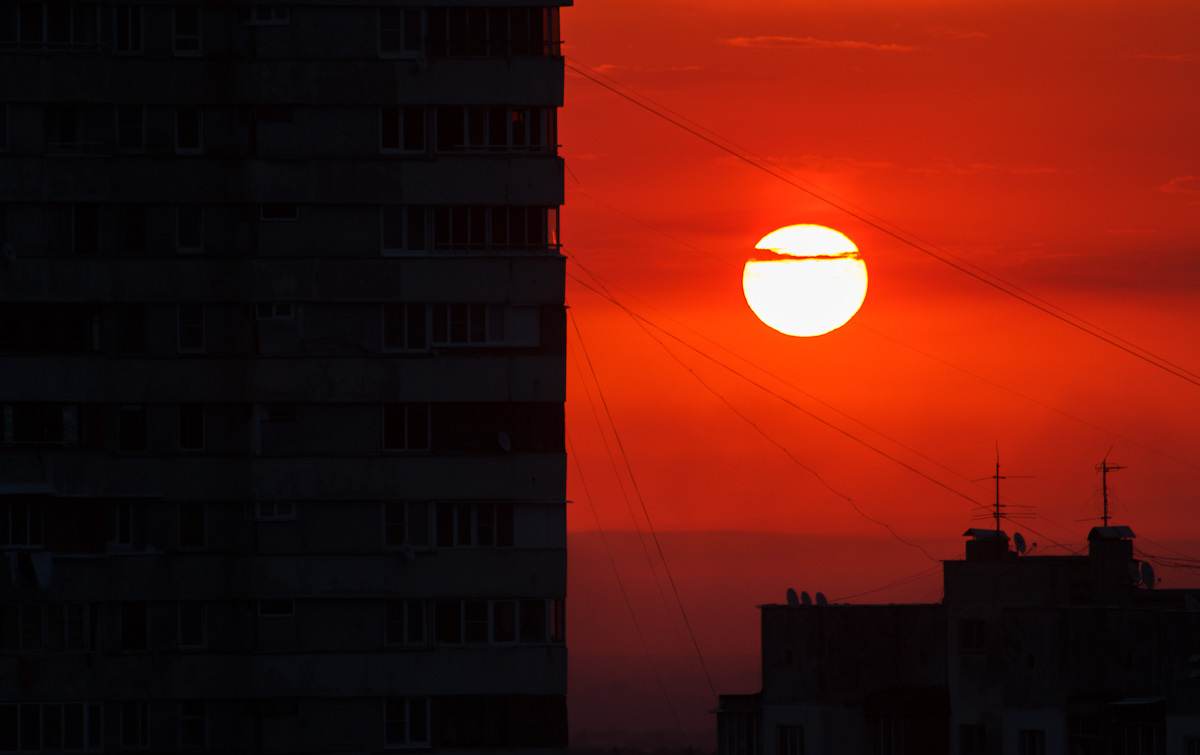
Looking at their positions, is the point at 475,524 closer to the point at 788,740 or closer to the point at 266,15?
the point at 788,740

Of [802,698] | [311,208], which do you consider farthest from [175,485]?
[802,698]

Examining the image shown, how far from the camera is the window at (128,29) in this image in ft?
211

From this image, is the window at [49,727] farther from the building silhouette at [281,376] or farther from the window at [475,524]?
the window at [475,524]

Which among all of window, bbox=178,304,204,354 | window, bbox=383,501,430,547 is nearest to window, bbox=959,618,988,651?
window, bbox=383,501,430,547

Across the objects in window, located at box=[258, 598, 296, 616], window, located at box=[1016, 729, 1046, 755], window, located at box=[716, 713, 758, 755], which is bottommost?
window, located at box=[716, 713, 758, 755]

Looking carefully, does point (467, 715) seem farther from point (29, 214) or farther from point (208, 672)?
point (29, 214)

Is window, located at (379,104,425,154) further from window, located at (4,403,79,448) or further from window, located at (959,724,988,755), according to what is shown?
window, located at (959,724,988,755)

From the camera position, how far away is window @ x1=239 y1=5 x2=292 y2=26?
2534 inches

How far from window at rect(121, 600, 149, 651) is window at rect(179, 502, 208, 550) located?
2.63 metres

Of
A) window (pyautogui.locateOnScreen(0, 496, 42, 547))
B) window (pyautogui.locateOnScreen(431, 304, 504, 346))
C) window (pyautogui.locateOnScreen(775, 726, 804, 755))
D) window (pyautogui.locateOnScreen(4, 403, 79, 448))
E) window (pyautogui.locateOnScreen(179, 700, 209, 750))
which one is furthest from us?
window (pyautogui.locateOnScreen(775, 726, 804, 755))

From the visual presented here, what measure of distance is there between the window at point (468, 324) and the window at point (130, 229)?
1099cm

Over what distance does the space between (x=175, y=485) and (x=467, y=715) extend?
1332cm

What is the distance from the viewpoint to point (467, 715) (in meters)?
62.1

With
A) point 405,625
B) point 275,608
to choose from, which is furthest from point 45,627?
point 405,625
